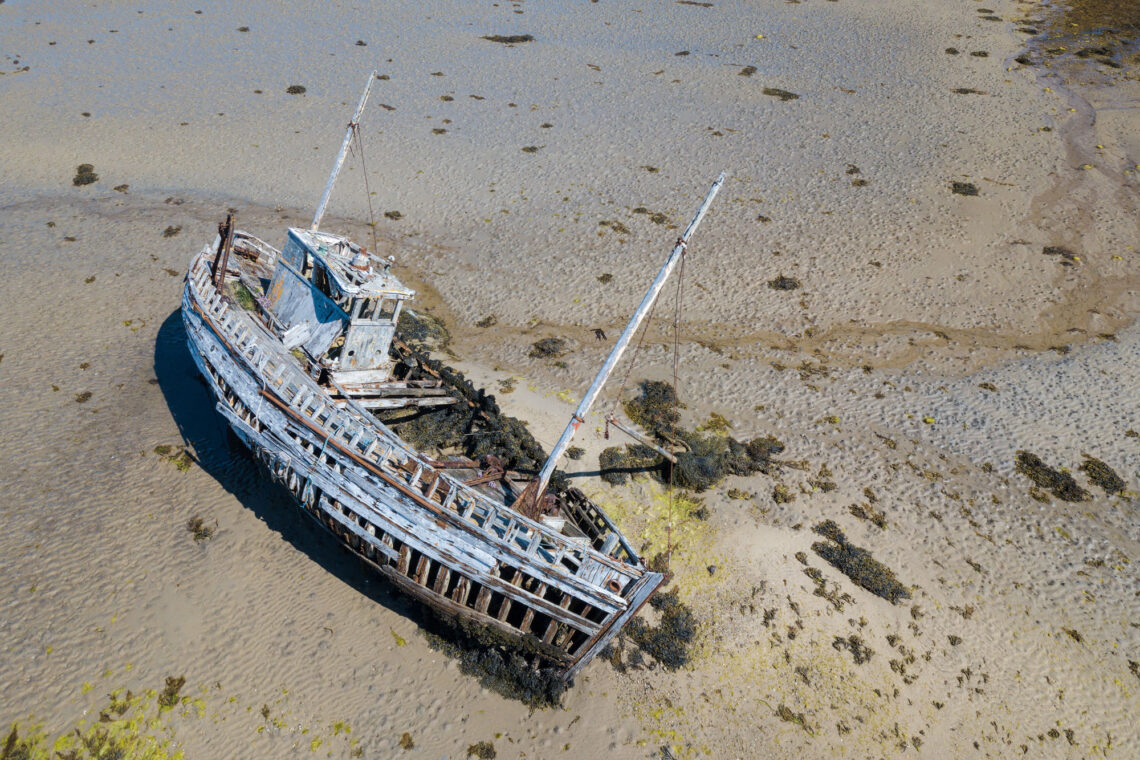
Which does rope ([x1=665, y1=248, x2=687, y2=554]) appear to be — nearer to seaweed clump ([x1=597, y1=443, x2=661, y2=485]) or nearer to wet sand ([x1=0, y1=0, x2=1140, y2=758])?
wet sand ([x1=0, y1=0, x2=1140, y2=758])

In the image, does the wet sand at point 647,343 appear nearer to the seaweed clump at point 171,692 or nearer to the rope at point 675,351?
the seaweed clump at point 171,692

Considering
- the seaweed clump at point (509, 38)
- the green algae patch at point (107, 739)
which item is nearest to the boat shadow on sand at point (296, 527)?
the green algae patch at point (107, 739)

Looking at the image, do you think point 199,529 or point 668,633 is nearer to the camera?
point 668,633

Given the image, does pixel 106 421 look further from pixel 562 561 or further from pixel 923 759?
pixel 923 759

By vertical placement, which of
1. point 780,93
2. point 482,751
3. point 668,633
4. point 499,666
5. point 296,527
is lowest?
point 482,751

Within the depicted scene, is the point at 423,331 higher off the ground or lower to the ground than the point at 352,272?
lower

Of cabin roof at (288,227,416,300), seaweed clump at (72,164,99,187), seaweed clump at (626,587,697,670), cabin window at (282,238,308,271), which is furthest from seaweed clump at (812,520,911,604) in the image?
seaweed clump at (72,164,99,187)

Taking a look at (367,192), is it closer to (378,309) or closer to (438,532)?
(378,309)

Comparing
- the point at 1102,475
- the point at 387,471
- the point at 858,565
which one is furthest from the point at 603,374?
the point at 1102,475
